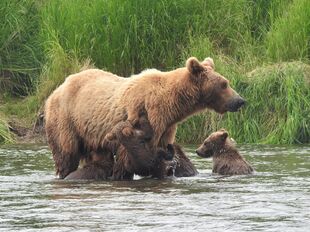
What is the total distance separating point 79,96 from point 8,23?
7622mm

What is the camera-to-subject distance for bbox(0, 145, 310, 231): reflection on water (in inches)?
301

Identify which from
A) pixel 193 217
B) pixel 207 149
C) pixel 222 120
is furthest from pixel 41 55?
pixel 193 217

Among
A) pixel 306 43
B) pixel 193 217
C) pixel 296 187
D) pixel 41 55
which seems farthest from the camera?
pixel 41 55

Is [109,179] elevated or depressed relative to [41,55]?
depressed

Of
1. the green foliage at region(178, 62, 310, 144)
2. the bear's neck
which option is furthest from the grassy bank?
the bear's neck

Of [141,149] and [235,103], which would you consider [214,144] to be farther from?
[141,149]

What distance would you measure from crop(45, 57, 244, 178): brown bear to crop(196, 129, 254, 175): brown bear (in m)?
0.63

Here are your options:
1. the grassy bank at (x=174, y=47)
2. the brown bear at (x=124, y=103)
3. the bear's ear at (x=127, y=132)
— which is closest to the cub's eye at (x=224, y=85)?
the brown bear at (x=124, y=103)

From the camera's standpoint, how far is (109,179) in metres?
10.9

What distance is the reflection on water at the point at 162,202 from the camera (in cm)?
763

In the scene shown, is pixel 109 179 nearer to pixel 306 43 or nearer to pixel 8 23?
pixel 306 43

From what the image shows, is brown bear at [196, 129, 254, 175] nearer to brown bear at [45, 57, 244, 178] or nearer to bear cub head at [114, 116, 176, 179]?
brown bear at [45, 57, 244, 178]

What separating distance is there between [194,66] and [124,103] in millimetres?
839

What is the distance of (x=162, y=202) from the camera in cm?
880
